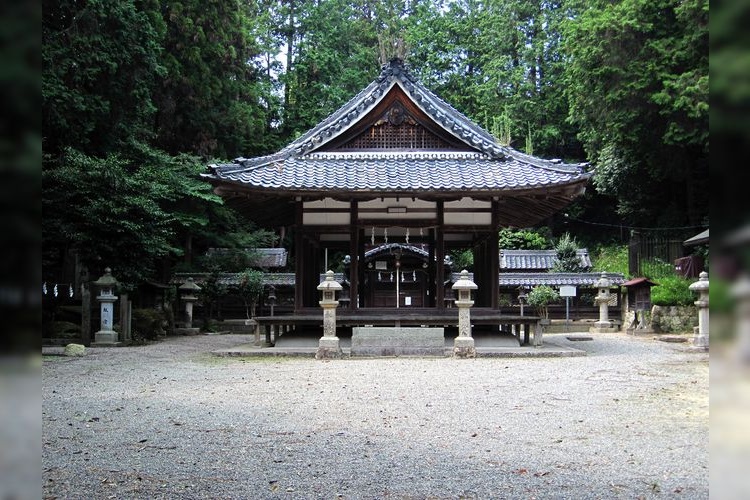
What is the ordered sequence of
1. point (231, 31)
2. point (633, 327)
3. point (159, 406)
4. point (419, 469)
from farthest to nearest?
point (231, 31), point (633, 327), point (159, 406), point (419, 469)

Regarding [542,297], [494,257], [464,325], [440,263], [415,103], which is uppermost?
[415,103]

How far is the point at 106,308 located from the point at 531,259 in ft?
68.7

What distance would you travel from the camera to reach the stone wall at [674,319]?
674 inches

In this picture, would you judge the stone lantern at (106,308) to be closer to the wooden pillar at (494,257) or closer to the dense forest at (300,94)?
the dense forest at (300,94)

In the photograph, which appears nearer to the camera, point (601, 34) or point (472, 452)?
point (472, 452)

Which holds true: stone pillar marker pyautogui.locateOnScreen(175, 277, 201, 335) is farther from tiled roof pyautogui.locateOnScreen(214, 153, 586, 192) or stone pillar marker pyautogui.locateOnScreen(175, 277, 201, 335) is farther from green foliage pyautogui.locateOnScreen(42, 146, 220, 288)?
tiled roof pyautogui.locateOnScreen(214, 153, 586, 192)

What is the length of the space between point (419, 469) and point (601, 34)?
71.4ft

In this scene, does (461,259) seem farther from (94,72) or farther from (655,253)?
(94,72)

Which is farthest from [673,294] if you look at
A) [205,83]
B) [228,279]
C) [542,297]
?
[205,83]

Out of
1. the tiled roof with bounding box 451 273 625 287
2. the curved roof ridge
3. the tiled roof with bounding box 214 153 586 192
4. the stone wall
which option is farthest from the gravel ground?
the tiled roof with bounding box 451 273 625 287

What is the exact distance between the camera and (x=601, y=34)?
2223 centimetres

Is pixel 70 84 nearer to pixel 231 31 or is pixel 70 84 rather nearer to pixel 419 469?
pixel 231 31

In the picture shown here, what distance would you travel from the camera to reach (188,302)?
20328 millimetres

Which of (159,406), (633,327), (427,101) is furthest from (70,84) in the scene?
(633,327)
